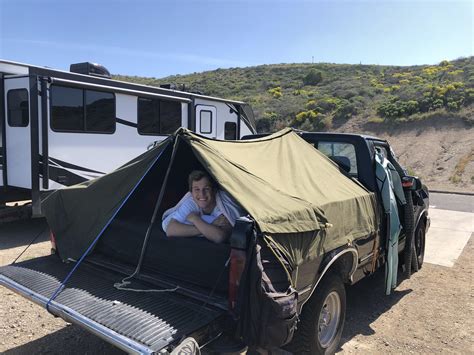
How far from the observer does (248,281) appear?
2.62 metres

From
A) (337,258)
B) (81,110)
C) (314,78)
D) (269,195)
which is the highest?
(314,78)

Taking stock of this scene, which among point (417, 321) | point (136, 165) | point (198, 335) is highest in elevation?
point (136, 165)

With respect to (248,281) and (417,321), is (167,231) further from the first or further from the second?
(417,321)

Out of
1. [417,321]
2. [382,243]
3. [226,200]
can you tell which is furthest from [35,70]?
[417,321]

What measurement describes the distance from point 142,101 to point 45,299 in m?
6.24

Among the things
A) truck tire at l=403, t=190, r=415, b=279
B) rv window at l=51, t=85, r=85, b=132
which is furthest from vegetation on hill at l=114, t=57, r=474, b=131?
truck tire at l=403, t=190, r=415, b=279

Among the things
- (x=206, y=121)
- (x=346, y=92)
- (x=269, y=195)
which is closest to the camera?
(x=269, y=195)

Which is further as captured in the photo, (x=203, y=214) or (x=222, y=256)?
(x=203, y=214)

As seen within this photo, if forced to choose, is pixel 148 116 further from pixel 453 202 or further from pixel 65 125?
pixel 453 202

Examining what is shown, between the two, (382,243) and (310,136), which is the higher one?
(310,136)

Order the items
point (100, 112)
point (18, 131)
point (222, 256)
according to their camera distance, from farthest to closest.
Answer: point (100, 112) → point (18, 131) → point (222, 256)

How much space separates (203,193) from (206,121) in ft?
23.2

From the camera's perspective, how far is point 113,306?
2.83m

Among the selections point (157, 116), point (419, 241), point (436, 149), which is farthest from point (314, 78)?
point (419, 241)
